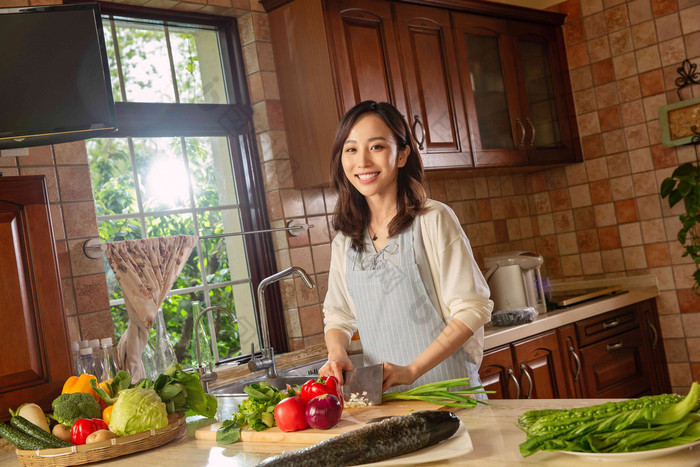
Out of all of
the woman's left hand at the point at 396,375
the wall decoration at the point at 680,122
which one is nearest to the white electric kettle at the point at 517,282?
the wall decoration at the point at 680,122

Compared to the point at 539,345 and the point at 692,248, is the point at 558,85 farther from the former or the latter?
the point at 539,345

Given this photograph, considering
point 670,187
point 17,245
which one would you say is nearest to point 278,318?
point 17,245

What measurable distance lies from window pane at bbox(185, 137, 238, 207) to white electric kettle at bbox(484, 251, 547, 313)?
4.29 ft

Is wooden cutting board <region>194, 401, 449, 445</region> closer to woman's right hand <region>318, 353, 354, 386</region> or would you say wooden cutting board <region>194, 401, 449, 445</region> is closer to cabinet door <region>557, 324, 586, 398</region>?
woman's right hand <region>318, 353, 354, 386</region>

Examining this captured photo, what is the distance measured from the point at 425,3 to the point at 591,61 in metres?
1.20

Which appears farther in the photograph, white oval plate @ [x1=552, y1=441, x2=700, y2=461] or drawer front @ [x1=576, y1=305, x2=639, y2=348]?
drawer front @ [x1=576, y1=305, x2=639, y2=348]

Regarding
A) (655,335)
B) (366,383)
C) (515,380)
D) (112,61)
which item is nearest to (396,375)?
(366,383)

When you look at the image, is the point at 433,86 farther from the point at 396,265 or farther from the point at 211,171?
the point at 396,265

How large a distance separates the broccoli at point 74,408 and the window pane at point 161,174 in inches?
48.1

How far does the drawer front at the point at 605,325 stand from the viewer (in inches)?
129

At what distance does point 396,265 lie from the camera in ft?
6.10

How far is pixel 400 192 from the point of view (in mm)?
1912

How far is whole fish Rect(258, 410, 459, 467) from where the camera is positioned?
114 centimetres

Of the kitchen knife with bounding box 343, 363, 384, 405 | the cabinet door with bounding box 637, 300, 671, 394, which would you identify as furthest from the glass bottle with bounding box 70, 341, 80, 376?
the cabinet door with bounding box 637, 300, 671, 394
